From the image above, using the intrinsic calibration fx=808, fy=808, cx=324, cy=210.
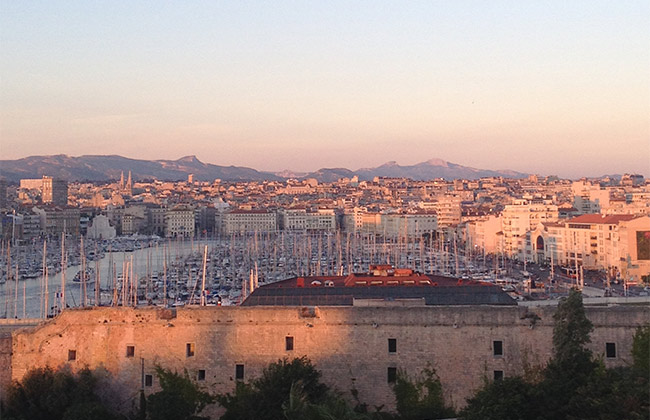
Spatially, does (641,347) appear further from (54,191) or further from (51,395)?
(54,191)

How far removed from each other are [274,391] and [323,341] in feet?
4.04

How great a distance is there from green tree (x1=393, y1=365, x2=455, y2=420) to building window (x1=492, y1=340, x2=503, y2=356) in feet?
3.29

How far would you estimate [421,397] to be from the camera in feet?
41.5

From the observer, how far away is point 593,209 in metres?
72.4

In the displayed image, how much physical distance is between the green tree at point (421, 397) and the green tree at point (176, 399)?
3046 mm

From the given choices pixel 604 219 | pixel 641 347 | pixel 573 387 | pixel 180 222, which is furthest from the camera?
pixel 180 222

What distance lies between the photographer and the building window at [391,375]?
12.8 m

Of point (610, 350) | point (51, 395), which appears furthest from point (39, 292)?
point (610, 350)

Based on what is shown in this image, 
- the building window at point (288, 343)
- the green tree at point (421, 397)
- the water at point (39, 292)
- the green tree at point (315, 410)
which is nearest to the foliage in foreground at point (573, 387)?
the green tree at point (421, 397)

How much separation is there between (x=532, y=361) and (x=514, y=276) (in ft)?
96.0

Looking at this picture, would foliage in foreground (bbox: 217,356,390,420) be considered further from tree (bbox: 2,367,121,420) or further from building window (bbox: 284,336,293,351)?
tree (bbox: 2,367,121,420)

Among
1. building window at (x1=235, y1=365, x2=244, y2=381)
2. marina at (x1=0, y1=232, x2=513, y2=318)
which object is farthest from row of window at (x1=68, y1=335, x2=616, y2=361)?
marina at (x1=0, y1=232, x2=513, y2=318)

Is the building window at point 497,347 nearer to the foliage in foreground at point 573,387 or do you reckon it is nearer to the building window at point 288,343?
the foliage in foreground at point 573,387

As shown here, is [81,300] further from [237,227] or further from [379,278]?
[237,227]
